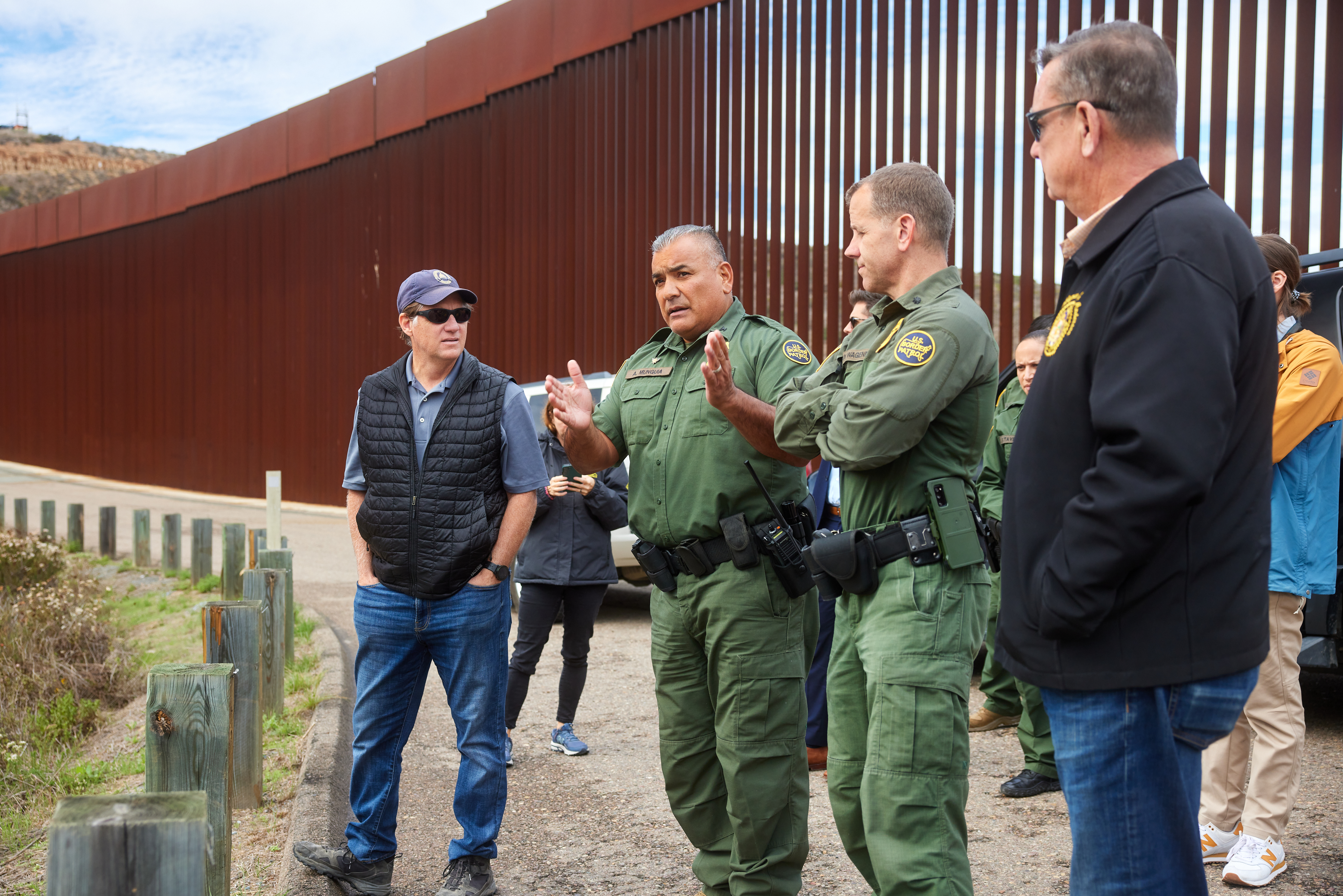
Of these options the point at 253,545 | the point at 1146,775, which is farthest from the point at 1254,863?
the point at 253,545

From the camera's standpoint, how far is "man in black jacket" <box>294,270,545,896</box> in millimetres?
3639

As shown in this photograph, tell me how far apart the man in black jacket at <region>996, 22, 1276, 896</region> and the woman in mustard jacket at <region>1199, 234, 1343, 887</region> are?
2014 millimetres

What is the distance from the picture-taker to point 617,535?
845 centimetres

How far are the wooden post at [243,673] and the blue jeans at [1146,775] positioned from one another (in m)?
3.61

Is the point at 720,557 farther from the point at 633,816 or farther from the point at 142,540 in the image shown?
the point at 142,540

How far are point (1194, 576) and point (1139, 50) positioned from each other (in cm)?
91

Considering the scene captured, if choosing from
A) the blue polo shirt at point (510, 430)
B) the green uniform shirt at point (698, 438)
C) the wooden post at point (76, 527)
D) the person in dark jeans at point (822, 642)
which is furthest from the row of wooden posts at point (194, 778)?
the wooden post at point (76, 527)

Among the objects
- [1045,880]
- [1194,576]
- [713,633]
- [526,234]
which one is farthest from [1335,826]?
[526,234]

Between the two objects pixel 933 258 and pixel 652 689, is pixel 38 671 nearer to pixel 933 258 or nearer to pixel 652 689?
pixel 652 689

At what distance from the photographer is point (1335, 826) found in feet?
13.4

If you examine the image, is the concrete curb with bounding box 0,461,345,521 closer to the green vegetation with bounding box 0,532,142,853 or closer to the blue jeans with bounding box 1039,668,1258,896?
the green vegetation with bounding box 0,532,142,853

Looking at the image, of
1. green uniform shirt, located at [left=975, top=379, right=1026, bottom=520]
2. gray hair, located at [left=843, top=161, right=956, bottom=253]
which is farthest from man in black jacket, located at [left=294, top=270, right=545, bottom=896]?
green uniform shirt, located at [left=975, top=379, right=1026, bottom=520]

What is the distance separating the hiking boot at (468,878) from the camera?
358 cm

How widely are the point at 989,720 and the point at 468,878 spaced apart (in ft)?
10.1
